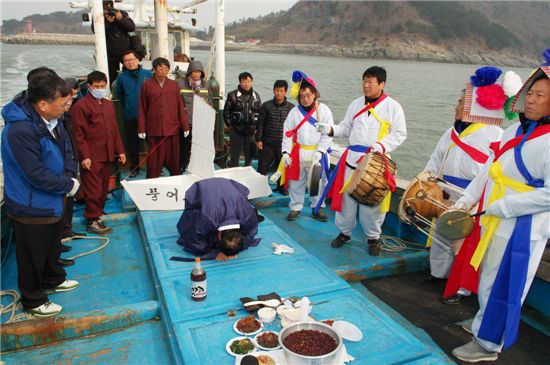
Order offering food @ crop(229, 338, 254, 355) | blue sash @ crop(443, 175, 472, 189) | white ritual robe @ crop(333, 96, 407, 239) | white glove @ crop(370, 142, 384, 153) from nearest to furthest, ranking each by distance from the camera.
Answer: offering food @ crop(229, 338, 254, 355) → blue sash @ crop(443, 175, 472, 189) → white glove @ crop(370, 142, 384, 153) → white ritual robe @ crop(333, 96, 407, 239)

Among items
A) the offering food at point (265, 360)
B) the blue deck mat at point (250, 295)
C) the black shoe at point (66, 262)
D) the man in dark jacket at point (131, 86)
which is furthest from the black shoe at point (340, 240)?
the man in dark jacket at point (131, 86)

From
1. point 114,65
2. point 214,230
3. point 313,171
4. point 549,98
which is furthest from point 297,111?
point 114,65

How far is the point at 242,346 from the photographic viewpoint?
2.73m

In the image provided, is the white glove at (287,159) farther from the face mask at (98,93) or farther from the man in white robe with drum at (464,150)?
the face mask at (98,93)

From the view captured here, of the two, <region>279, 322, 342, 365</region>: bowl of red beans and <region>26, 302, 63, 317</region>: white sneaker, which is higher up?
<region>279, 322, 342, 365</region>: bowl of red beans

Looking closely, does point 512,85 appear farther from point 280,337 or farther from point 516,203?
point 280,337

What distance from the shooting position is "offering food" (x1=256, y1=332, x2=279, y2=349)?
275 cm

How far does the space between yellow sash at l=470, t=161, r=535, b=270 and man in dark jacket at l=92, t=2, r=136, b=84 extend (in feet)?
21.4

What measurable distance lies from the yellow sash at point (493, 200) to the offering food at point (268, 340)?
1.58 m

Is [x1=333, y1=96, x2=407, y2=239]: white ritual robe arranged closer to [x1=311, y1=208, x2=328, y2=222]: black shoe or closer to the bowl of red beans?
[x1=311, y1=208, x2=328, y2=222]: black shoe

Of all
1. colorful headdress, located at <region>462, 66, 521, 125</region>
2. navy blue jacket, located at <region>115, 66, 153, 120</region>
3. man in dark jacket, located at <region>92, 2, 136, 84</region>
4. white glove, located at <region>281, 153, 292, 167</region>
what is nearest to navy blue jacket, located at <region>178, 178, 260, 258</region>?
white glove, located at <region>281, 153, 292, 167</region>

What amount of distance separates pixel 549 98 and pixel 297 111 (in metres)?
3.27

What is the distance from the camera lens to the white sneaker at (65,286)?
12.0 ft

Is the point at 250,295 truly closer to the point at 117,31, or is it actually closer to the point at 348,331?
the point at 348,331
